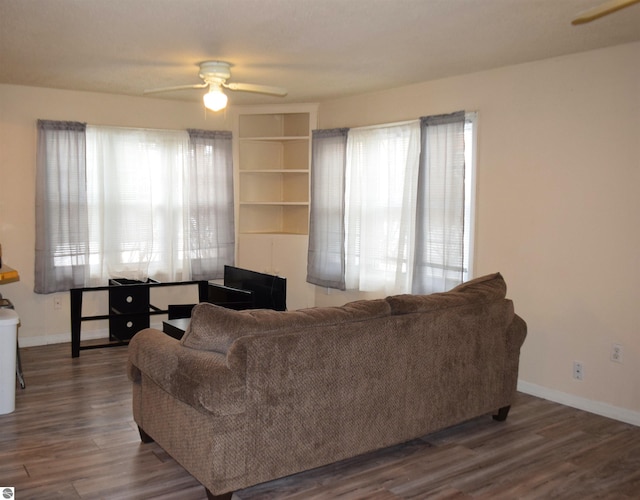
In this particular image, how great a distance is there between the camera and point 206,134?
6.44 meters

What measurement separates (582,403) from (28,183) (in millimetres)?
4917

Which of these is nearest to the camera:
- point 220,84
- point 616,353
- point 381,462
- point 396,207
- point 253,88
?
point 381,462

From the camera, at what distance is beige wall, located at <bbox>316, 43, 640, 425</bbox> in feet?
13.1

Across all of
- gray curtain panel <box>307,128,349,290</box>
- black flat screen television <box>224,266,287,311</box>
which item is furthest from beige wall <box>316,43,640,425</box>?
black flat screen television <box>224,266,287,311</box>

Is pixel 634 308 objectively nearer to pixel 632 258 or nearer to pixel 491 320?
pixel 632 258

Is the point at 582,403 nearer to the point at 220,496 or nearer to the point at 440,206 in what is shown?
the point at 440,206

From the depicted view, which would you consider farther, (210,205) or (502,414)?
(210,205)

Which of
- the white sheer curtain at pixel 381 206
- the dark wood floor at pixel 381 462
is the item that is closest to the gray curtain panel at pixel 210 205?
the white sheer curtain at pixel 381 206

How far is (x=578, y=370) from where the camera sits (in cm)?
427

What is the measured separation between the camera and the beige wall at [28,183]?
18.3 ft

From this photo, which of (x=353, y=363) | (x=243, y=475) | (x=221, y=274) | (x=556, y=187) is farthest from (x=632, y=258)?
(x=221, y=274)

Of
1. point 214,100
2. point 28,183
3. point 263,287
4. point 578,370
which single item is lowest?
point 578,370

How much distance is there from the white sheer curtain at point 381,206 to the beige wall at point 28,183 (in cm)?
234

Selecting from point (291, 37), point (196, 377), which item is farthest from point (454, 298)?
point (291, 37)
